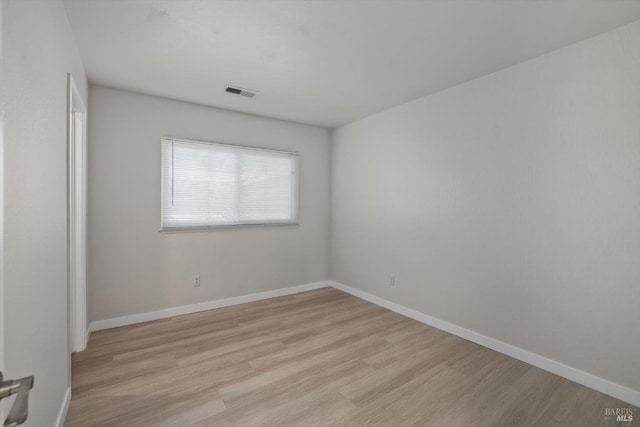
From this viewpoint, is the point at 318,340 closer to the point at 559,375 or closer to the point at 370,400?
the point at 370,400

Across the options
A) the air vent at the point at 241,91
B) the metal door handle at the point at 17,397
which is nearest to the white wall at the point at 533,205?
the air vent at the point at 241,91

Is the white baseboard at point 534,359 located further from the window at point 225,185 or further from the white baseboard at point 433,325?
the window at point 225,185

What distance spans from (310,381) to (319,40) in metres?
2.51

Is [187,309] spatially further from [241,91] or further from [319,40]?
[319,40]

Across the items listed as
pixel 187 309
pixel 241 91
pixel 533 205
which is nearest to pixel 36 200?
pixel 241 91

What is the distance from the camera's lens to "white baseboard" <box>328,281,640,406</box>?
1975 millimetres

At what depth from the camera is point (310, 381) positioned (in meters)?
2.15

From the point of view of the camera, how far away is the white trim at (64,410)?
1652 millimetres

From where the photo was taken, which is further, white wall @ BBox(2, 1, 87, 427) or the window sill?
the window sill

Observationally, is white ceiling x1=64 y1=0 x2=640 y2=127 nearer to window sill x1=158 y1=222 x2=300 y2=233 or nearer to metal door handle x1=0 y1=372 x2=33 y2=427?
window sill x1=158 y1=222 x2=300 y2=233
